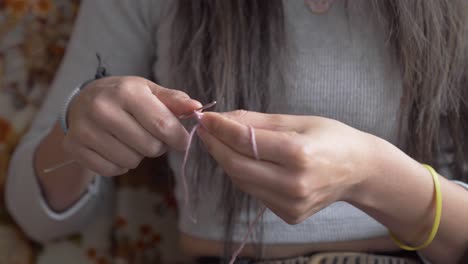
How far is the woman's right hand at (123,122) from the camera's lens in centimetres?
53

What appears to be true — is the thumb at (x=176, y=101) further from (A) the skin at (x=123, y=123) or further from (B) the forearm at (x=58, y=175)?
(B) the forearm at (x=58, y=175)

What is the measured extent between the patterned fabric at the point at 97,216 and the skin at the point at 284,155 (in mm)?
338

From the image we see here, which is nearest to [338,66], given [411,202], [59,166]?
[411,202]

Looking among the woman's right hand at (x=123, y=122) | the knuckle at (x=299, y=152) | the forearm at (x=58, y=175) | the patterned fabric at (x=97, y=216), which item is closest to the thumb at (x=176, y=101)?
the woman's right hand at (x=123, y=122)

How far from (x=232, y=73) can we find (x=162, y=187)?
412 millimetres

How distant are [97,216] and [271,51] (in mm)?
509

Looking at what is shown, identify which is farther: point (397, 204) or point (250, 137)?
point (397, 204)

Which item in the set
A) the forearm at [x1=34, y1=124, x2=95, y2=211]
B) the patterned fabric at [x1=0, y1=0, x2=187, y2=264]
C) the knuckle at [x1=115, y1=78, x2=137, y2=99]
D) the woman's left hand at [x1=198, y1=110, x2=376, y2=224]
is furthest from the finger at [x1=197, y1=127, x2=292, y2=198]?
the patterned fabric at [x1=0, y1=0, x2=187, y2=264]

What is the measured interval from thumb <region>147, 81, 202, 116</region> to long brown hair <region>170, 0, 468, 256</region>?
0.11 meters

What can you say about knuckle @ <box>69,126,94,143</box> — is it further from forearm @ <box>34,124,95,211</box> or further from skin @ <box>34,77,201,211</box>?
forearm @ <box>34,124,95,211</box>

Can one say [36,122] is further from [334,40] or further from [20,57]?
[334,40]

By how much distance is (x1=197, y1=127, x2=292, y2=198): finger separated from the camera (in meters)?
0.49

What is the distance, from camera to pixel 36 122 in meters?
0.82

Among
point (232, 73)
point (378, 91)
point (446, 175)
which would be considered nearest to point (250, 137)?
point (232, 73)
